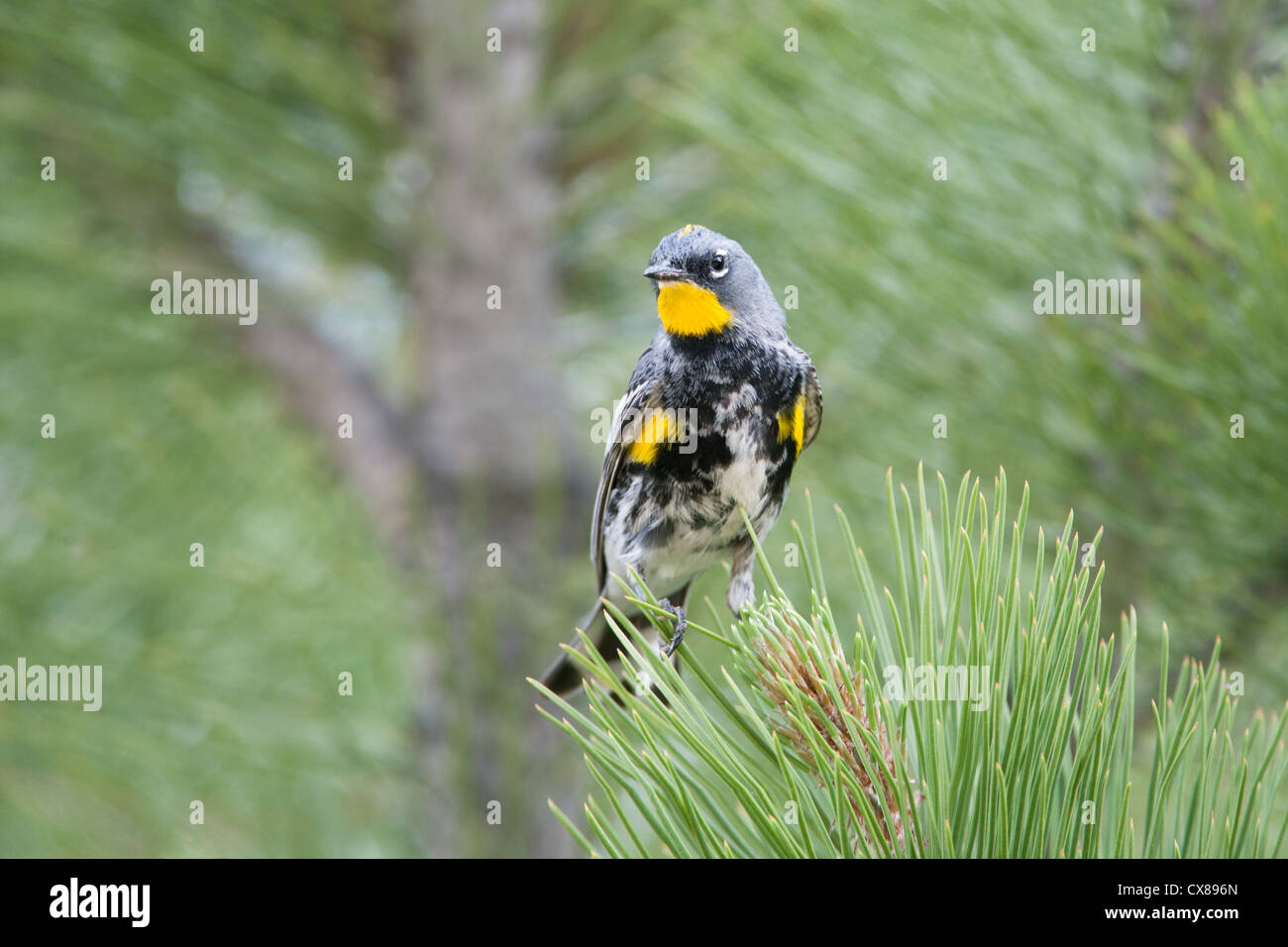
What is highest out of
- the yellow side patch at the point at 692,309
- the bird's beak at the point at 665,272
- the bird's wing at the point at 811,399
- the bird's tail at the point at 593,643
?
the bird's beak at the point at 665,272

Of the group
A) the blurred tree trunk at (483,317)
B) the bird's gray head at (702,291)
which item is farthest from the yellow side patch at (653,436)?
the blurred tree trunk at (483,317)

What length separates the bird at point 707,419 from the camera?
1.46m

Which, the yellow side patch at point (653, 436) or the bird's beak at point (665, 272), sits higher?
the bird's beak at point (665, 272)

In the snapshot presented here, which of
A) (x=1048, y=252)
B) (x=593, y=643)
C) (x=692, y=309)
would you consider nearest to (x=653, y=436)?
(x=692, y=309)

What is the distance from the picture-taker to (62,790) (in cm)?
235

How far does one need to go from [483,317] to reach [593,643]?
0.77 metres

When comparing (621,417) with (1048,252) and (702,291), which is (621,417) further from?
(1048,252)

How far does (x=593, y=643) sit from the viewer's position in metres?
1.72

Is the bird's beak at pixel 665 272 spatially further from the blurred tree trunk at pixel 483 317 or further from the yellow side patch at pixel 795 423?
A: the blurred tree trunk at pixel 483 317

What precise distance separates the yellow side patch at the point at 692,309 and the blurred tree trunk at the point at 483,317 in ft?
2.32

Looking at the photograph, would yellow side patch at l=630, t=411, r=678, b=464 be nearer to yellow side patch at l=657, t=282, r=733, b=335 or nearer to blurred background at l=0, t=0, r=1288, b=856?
yellow side patch at l=657, t=282, r=733, b=335
